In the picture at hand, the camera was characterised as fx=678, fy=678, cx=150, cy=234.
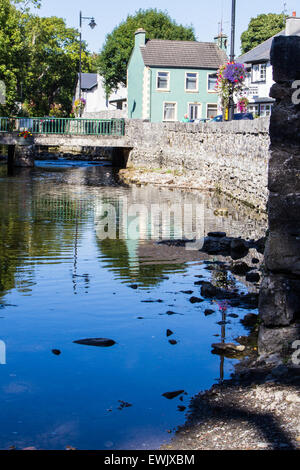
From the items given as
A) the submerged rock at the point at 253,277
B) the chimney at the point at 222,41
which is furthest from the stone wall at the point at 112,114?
the submerged rock at the point at 253,277

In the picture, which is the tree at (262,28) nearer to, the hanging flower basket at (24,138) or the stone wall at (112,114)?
the stone wall at (112,114)

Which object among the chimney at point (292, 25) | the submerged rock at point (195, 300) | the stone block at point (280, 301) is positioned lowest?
the submerged rock at point (195, 300)

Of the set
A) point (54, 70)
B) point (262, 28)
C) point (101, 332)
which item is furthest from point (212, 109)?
point (101, 332)

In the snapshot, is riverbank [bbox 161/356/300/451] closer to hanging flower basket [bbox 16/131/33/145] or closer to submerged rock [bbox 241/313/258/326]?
submerged rock [bbox 241/313/258/326]

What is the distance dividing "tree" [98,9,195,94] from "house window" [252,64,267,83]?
632 inches

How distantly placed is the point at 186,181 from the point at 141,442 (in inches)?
973

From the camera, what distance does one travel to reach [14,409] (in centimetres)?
605

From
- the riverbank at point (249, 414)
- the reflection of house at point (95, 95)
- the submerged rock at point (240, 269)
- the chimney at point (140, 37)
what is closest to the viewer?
the riverbank at point (249, 414)

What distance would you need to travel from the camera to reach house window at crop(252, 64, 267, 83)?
5012cm

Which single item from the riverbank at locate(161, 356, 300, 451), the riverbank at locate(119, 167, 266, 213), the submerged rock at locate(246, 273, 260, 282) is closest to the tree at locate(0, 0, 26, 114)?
the riverbank at locate(119, 167, 266, 213)

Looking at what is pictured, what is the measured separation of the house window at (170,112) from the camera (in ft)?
167

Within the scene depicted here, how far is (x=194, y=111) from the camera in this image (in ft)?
170

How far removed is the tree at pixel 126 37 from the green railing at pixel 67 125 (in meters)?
25.2

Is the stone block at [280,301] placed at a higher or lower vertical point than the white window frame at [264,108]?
lower
